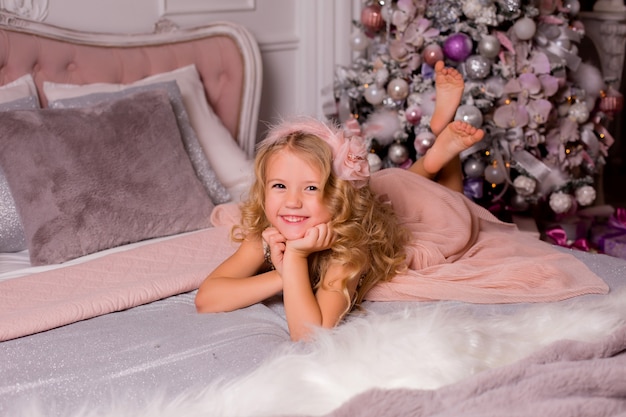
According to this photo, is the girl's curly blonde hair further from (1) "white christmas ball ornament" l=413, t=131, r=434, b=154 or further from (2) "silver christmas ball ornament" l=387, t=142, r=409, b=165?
(2) "silver christmas ball ornament" l=387, t=142, r=409, b=165

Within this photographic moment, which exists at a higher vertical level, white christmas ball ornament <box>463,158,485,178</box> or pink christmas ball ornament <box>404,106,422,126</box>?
pink christmas ball ornament <box>404,106,422,126</box>

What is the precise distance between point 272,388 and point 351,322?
1.19ft

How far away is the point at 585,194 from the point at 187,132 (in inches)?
62.7

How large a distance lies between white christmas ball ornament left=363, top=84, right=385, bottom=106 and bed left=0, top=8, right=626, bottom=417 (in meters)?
0.64

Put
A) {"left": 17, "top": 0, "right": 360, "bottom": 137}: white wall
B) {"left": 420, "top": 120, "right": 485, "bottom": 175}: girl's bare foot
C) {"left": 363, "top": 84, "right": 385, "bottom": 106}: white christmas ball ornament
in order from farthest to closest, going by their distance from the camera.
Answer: {"left": 17, "top": 0, "right": 360, "bottom": 137}: white wall, {"left": 363, "top": 84, "right": 385, "bottom": 106}: white christmas ball ornament, {"left": 420, "top": 120, "right": 485, "bottom": 175}: girl's bare foot

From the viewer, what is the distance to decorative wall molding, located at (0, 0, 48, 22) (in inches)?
113

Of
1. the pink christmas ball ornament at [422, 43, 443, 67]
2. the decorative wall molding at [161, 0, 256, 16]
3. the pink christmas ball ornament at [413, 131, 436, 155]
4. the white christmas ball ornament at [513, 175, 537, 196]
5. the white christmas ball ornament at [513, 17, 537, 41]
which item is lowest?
the white christmas ball ornament at [513, 175, 537, 196]

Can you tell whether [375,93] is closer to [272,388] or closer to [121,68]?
[121,68]

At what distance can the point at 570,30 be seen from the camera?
335 centimetres

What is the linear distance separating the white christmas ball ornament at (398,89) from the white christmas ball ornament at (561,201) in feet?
2.30

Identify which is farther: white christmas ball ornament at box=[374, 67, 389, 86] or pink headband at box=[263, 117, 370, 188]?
white christmas ball ornament at box=[374, 67, 389, 86]

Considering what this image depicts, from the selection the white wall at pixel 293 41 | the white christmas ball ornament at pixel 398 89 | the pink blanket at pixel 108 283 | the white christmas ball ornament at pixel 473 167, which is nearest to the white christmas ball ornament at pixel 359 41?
the white wall at pixel 293 41

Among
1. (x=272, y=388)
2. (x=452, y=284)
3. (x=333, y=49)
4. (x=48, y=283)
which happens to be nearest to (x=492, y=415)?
(x=272, y=388)

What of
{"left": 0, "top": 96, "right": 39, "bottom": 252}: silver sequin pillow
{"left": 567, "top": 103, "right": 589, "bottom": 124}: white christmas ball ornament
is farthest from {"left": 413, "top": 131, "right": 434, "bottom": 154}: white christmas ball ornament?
{"left": 0, "top": 96, "right": 39, "bottom": 252}: silver sequin pillow
